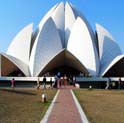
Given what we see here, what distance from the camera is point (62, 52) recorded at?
43.6m

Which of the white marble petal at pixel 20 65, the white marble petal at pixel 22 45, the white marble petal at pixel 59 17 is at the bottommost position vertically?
the white marble petal at pixel 20 65

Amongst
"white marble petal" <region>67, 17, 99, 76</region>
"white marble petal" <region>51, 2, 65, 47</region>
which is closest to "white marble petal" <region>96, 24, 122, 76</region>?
"white marble petal" <region>67, 17, 99, 76</region>

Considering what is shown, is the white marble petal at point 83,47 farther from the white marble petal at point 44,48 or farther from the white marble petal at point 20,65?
the white marble petal at point 20,65

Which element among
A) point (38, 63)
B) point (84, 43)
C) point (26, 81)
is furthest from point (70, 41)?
point (26, 81)

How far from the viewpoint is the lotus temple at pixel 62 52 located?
145 ft

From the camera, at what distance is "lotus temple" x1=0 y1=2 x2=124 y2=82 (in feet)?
145

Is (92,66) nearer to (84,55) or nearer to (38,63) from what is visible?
(84,55)

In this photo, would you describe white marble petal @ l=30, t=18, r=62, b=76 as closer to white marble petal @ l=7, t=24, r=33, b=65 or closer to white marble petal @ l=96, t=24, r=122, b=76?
white marble petal @ l=7, t=24, r=33, b=65

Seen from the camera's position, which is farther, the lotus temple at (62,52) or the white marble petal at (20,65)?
the white marble petal at (20,65)

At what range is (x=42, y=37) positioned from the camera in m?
45.4

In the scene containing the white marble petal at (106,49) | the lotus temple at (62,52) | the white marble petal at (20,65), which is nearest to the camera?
the lotus temple at (62,52)

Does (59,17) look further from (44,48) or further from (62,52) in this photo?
(62,52)

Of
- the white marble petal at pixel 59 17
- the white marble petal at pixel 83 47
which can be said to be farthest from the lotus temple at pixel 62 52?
the white marble petal at pixel 59 17

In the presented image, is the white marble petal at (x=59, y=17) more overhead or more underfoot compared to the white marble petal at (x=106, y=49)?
more overhead
